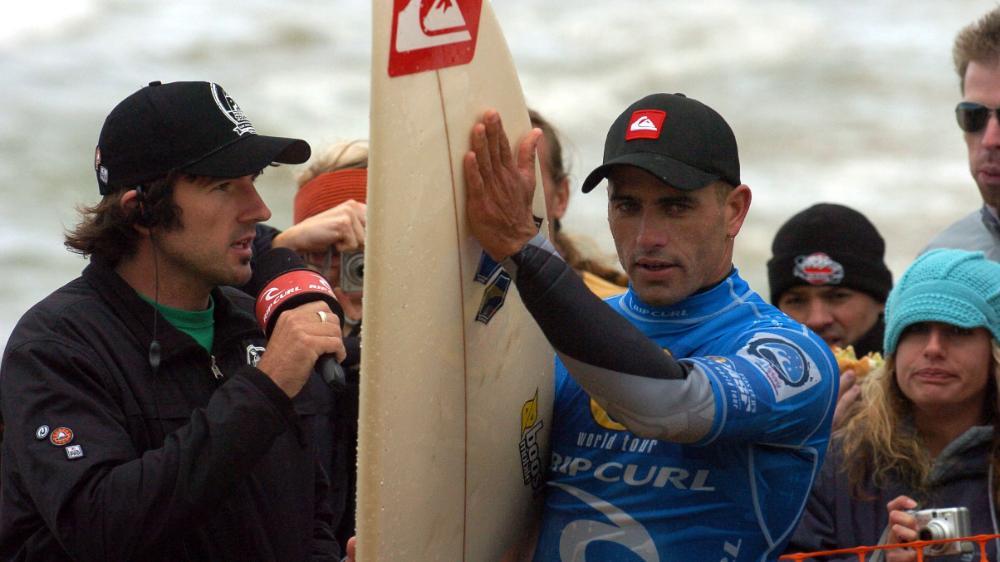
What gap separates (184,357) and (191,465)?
311 millimetres

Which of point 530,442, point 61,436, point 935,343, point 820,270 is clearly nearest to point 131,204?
point 61,436

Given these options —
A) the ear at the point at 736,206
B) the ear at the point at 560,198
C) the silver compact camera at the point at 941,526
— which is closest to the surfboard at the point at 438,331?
the ear at the point at 736,206

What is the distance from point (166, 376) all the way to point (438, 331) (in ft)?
1.56

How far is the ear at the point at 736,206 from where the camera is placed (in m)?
2.56

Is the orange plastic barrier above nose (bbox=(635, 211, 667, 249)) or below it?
below

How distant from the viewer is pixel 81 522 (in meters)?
2.24

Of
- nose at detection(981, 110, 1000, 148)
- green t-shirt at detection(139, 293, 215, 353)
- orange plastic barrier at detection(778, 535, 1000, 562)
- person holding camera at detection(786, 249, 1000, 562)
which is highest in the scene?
nose at detection(981, 110, 1000, 148)

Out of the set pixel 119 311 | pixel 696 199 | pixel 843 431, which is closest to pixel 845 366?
pixel 843 431

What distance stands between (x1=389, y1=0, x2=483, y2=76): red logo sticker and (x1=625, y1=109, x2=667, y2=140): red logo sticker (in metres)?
0.30

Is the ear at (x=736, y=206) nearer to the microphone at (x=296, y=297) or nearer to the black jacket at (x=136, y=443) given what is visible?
the microphone at (x=296, y=297)

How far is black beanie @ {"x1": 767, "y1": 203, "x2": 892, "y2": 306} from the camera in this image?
161 inches

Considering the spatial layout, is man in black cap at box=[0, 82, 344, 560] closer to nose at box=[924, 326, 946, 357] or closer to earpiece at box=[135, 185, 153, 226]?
earpiece at box=[135, 185, 153, 226]

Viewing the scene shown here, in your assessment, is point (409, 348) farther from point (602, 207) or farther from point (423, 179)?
point (602, 207)

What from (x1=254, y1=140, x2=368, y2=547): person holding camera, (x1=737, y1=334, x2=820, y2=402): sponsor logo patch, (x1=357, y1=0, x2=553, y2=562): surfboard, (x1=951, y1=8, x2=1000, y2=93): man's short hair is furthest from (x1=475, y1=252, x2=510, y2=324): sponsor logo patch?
(x1=951, y1=8, x2=1000, y2=93): man's short hair
